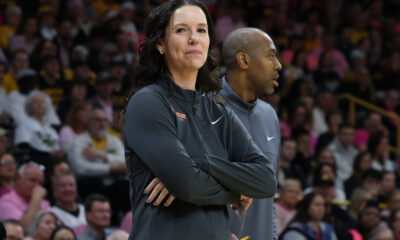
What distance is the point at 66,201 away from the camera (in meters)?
5.83

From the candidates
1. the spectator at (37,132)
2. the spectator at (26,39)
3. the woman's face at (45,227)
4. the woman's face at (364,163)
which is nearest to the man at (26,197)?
the woman's face at (45,227)

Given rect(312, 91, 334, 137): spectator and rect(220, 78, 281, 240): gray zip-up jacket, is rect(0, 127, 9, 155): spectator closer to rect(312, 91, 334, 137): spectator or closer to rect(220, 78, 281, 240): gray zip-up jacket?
rect(220, 78, 281, 240): gray zip-up jacket

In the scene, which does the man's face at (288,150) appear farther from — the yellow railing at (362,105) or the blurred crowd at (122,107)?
the yellow railing at (362,105)

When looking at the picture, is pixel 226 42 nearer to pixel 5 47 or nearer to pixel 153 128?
pixel 153 128

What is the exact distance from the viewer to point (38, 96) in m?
7.28

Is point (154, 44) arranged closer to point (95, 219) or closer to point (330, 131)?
point (95, 219)

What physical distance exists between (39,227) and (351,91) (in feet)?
22.4

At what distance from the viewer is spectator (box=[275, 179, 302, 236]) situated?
6707mm

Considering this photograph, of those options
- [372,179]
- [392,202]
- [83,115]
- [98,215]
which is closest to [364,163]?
[372,179]

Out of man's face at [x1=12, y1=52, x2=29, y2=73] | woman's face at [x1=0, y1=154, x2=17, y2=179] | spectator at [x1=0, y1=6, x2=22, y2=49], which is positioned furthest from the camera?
spectator at [x1=0, y1=6, x2=22, y2=49]

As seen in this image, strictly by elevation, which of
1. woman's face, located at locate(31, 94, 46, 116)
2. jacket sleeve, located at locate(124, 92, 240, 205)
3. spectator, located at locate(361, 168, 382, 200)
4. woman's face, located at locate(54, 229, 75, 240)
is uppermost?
jacket sleeve, located at locate(124, 92, 240, 205)

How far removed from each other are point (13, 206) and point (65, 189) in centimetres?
45

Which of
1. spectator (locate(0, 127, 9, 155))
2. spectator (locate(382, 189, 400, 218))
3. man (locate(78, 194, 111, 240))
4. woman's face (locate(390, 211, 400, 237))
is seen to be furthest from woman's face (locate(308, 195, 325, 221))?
spectator (locate(0, 127, 9, 155))

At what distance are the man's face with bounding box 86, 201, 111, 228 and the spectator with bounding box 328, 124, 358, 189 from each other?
13.6 ft
